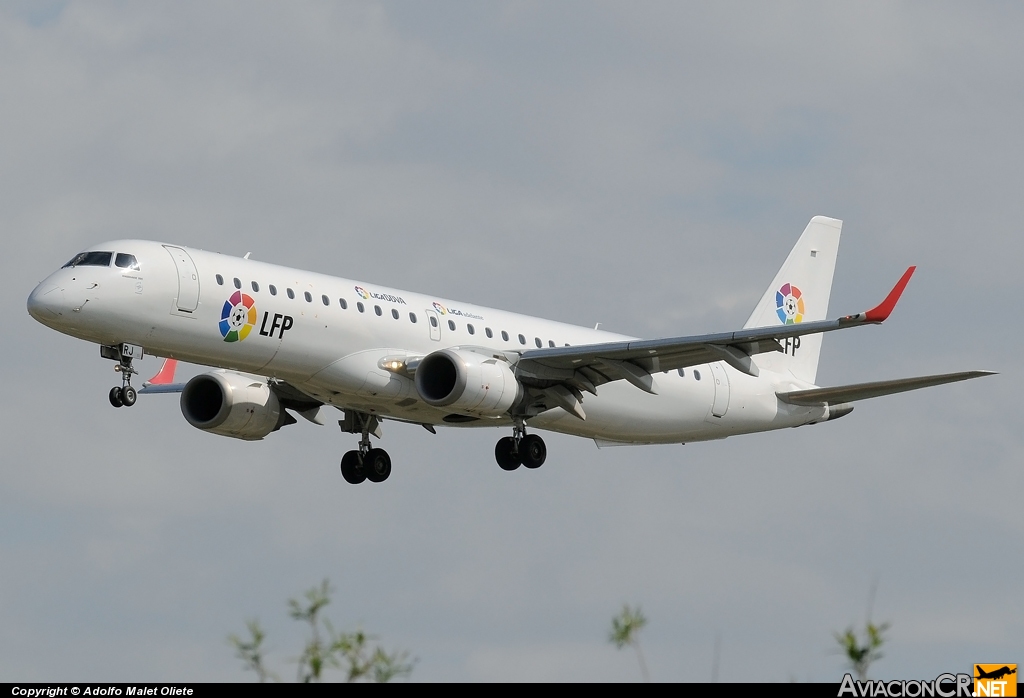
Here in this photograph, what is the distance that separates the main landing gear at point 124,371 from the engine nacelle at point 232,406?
5.80m

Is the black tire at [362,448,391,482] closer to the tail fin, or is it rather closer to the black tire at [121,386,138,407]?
the black tire at [121,386,138,407]

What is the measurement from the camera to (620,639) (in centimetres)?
1486

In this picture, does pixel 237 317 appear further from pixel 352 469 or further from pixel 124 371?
pixel 352 469

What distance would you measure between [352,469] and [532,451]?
6.19 metres

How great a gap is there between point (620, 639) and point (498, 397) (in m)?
23.4

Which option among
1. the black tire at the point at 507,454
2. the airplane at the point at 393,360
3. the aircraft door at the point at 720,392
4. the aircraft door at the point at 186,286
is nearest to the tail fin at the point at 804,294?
the airplane at the point at 393,360

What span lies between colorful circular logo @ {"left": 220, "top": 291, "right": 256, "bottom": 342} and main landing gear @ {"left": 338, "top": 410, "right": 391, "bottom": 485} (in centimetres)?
847

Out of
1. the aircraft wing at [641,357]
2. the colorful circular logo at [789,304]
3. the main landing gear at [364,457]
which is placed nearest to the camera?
the aircraft wing at [641,357]

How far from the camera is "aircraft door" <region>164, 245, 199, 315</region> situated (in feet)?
114

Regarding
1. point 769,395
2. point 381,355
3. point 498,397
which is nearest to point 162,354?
point 381,355

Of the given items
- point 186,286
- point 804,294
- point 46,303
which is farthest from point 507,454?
point 804,294

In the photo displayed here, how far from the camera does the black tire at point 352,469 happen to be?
4412 centimetres

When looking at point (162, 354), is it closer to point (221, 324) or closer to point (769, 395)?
point (221, 324)

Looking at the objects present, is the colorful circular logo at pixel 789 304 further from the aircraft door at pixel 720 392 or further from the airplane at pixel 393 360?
the aircraft door at pixel 720 392
